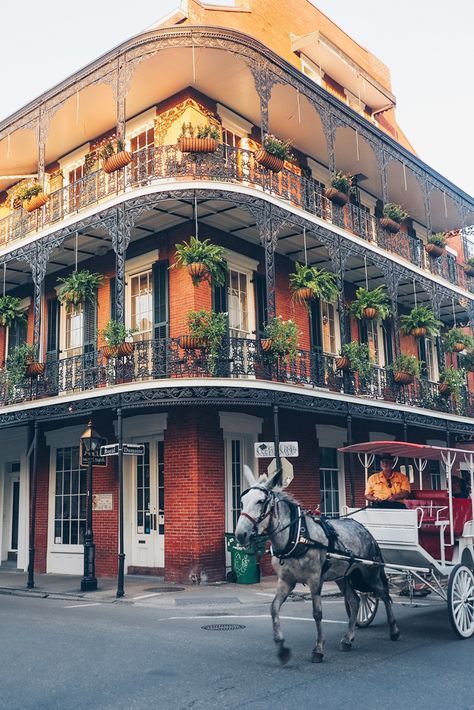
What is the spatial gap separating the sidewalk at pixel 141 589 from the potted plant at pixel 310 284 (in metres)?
6.20

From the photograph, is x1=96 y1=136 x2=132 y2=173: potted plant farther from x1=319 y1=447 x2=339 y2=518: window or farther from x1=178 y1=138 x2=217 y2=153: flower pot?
x1=319 y1=447 x2=339 y2=518: window

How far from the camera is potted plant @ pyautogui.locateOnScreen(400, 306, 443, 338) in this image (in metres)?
19.9

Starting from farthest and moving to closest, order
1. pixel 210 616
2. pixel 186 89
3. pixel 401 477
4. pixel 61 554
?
pixel 61 554
pixel 186 89
pixel 210 616
pixel 401 477

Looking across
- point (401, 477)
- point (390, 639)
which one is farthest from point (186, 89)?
point (390, 639)

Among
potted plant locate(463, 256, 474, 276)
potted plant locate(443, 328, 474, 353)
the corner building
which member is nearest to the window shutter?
the corner building

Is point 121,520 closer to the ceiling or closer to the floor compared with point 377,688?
closer to the ceiling

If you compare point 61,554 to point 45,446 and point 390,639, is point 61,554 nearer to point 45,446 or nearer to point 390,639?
point 45,446

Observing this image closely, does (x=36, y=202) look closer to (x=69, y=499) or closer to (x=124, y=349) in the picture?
(x=124, y=349)

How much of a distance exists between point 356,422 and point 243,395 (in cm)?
682

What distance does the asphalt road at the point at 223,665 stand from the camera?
594cm

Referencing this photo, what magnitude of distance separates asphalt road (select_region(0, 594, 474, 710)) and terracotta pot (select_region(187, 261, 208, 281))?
6679 mm

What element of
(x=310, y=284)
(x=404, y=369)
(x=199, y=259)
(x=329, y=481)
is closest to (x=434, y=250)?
(x=404, y=369)

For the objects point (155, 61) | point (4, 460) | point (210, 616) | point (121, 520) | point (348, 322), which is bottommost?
point (210, 616)

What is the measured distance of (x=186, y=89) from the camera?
16938 millimetres
